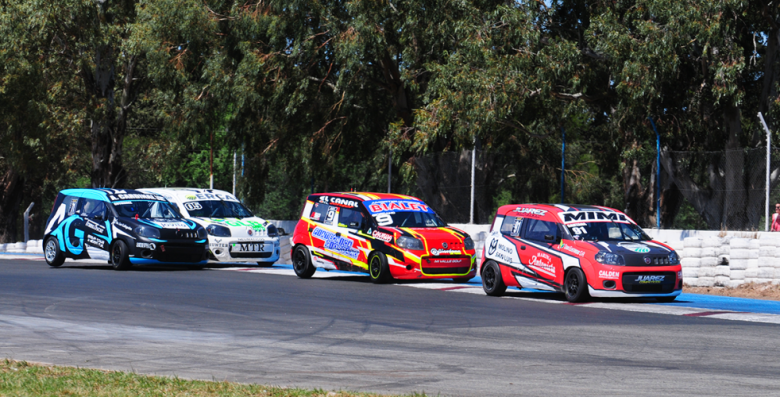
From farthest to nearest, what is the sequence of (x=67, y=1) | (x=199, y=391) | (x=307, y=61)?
1. (x=67, y=1)
2. (x=307, y=61)
3. (x=199, y=391)

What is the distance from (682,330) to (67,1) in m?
29.5

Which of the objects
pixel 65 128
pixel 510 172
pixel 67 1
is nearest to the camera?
pixel 510 172

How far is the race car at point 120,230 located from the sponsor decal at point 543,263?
335 inches

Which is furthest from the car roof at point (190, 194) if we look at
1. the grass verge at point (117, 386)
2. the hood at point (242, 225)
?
the grass verge at point (117, 386)

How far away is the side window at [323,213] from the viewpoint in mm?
19312

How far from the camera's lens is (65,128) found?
3834cm

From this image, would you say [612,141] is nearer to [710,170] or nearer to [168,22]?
[710,170]

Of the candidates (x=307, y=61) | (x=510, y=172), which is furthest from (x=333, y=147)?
(x=510, y=172)

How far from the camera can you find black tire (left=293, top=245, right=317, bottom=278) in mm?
19547

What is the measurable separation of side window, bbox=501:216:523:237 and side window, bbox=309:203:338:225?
3948 millimetres

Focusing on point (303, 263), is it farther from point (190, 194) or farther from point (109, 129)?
point (109, 129)

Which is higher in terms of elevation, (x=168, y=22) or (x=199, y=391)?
(x=168, y=22)

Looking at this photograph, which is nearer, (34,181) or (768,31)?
(768,31)

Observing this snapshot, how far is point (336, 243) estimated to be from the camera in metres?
18.9
